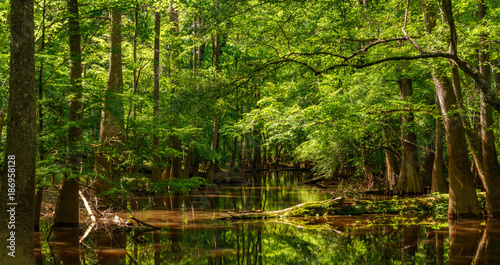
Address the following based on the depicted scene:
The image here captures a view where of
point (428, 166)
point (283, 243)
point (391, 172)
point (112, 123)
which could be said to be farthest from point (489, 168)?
point (112, 123)

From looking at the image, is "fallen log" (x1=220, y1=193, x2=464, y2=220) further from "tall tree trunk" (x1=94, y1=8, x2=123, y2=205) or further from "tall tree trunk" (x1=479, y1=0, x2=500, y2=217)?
"tall tree trunk" (x1=94, y1=8, x2=123, y2=205)

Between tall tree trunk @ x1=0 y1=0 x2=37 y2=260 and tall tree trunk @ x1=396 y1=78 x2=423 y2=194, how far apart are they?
52.4 ft

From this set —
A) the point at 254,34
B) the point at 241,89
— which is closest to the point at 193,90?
the point at 241,89

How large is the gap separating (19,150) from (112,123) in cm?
649

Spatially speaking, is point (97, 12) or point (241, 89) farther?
point (97, 12)

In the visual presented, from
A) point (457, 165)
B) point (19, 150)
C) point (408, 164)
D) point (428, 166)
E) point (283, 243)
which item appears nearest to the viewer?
point (19, 150)

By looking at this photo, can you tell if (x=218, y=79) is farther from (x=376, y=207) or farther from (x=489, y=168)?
(x=489, y=168)

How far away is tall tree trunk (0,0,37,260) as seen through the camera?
17.8ft

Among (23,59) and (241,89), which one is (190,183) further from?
(23,59)

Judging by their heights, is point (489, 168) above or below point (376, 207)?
above

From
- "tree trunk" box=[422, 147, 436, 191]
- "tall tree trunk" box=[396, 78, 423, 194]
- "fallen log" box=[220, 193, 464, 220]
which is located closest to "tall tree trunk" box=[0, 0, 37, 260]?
"fallen log" box=[220, 193, 464, 220]

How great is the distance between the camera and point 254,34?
10.8 m

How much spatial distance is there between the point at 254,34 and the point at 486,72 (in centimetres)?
815

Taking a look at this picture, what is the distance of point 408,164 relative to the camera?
1889cm
